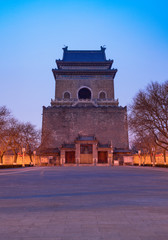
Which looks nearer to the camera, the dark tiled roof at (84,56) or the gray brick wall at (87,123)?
the gray brick wall at (87,123)

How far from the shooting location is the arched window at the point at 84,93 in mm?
58331

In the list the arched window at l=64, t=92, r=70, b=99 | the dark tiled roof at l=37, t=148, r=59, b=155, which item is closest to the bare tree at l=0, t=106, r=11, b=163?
the dark tiled roof at l=37, t=148, r=59, b=155

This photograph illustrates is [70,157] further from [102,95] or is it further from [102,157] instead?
[102,95]

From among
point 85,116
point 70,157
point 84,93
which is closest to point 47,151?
point 70,157

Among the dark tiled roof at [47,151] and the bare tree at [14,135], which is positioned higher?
the bare tree at [14,135]

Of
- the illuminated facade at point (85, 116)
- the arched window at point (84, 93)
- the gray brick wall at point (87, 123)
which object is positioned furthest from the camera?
the arched window at point (84, 93)

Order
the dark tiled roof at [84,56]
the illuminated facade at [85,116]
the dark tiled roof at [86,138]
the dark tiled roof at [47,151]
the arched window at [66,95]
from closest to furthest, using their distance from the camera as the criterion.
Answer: the dark tiled roof at [47,151] < the illuminated facade at [85,116] < the dark tiled roof at [86,138] < the arched window at [66,95] < the dark tiled roof at [84,56]

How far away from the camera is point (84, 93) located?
59.6m

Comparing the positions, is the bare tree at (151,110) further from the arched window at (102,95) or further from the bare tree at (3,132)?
the arched window at (102,95)

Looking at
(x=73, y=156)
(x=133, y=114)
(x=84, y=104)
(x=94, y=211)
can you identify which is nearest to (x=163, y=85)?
(x=133, y=114)

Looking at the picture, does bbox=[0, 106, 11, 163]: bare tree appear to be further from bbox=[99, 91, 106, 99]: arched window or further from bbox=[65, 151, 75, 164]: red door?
bbox=[99, 91, 106, 99]: arched window

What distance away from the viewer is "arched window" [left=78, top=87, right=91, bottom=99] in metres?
58.3

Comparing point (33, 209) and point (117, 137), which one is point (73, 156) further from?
point (33, 209)

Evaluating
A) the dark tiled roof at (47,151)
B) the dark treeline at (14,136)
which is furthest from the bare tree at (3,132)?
the dark tiled roof at (47,151)
